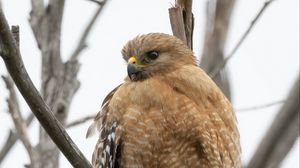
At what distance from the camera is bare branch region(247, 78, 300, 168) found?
186 inches

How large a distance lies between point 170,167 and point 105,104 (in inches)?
43.2

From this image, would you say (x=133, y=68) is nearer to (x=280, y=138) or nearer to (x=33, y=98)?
(x=33, y=98)

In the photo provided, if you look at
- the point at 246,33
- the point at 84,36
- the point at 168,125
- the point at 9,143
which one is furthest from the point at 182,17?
the point at 9,143

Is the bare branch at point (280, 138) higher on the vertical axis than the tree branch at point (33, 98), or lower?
lower

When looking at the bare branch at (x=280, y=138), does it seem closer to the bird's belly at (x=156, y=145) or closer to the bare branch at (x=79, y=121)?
the bird's belly at (x=156, y=145)

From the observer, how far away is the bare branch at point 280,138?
471 centimetres

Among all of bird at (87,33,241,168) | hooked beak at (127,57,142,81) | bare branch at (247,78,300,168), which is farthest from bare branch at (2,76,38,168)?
bare branch at (247,78,300,168)

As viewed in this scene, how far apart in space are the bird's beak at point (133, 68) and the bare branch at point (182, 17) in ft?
1.74

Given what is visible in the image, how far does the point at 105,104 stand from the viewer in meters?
7.08

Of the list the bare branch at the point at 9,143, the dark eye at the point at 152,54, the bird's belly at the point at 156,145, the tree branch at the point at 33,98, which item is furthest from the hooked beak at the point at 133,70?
the tree branch at the point at 33,98

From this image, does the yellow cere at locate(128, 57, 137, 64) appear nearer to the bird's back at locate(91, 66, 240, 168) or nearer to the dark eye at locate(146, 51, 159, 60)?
the dark eye at locate(146, 51, 159, 60)

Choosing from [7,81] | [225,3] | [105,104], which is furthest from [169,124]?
[225,3]

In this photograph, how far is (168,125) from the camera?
639 cm

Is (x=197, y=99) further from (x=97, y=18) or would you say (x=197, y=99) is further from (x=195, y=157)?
(x=97, y=18)
